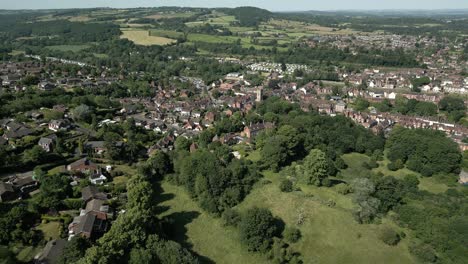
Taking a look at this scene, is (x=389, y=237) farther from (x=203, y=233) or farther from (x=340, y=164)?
(x=340, y=164)

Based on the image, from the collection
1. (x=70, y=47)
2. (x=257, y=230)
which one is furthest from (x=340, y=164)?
(x=70, y=47)

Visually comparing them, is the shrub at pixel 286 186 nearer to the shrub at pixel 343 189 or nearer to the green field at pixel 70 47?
the shrub at pixel 343 189

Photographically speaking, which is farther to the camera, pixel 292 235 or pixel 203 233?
pixel 203 233

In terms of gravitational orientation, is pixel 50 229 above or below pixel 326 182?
below

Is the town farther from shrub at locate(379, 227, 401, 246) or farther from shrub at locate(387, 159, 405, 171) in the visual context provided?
shrub at locate(387, 159, 405, 171)

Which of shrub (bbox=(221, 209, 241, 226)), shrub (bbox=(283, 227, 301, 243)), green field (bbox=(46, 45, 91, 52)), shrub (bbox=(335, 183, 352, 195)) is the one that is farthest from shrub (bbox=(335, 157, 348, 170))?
green field (bbox=(46, 45, 91, 52))

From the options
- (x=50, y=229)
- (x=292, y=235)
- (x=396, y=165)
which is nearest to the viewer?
(x=292, y=235)

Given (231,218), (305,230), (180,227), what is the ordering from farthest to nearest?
(180,227), (231,218), (305,230)
